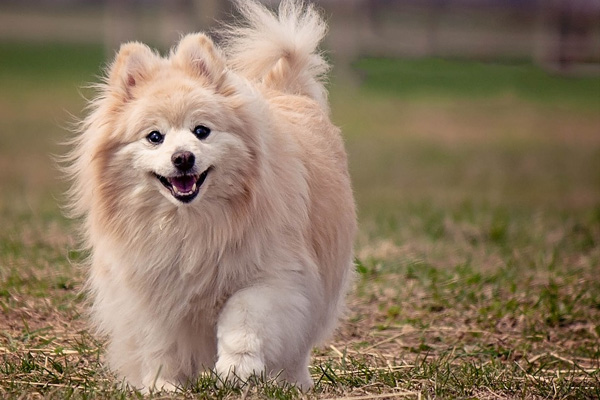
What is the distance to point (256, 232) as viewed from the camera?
14.3 ft

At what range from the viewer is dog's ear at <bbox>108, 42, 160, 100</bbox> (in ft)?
14.8

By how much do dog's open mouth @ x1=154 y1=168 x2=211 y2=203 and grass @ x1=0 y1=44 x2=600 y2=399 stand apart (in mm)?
831

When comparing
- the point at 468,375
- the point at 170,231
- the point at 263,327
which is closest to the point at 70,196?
the point at 170,231

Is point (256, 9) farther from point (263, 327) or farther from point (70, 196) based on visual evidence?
point (263, 327)

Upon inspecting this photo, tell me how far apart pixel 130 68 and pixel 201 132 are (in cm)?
53

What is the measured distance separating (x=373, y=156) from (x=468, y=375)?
38.5 feet

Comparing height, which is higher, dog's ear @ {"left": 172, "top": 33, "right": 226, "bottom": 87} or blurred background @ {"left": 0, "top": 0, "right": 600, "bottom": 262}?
dog's ear @ {"left": 172, "top": 33, "right": 226, "bottom": 87}

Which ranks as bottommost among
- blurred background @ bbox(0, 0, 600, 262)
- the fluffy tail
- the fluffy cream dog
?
blurred background @ bbox(0, 0, 600, 262)

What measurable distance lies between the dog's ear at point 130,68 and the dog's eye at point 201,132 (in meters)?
0.43

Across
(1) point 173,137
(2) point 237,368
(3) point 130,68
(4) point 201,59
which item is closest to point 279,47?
(4) point 201,59

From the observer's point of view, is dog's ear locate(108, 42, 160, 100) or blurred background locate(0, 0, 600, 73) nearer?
dog's ear locate(108, 42, 160, 100)

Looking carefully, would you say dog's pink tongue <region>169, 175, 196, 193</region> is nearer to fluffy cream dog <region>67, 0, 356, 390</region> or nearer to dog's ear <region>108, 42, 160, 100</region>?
fluffy cream dog <region>67, 0, 356, 390</region>

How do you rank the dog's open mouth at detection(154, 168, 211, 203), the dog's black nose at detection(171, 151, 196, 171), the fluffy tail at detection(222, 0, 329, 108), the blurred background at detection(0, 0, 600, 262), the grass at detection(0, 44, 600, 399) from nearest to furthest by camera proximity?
the dog's black nose at detection(171, 151, 196, 171) → the dog's open mouth at detection(154, 168, 211, 203) → the grass at detection(0, 44, 600, 399) → the fluffy tail at detection(222, 0, 329, 108) → the blurred background at detection(0, 0, 600, 262)

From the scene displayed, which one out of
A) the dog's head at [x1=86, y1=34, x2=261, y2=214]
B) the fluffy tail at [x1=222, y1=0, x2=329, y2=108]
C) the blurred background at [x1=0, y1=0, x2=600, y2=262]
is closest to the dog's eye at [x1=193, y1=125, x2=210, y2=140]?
the dog's head at [x1=86, y1=34, x2=261, y2=214]
